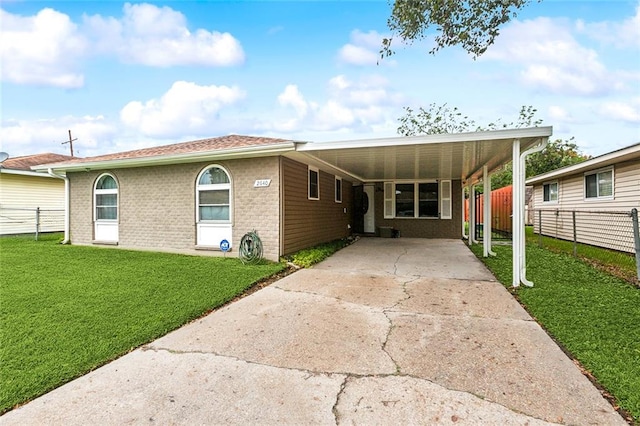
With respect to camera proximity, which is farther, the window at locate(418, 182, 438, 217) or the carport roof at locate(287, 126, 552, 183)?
the window at locate(418, 182, 438, 217)

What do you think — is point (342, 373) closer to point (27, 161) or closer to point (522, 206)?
point (522, 206)

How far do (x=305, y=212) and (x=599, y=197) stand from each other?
8.76 m

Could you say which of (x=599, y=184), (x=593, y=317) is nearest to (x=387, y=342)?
(x=593, y=317)

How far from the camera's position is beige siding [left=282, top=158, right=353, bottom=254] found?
24.9ft

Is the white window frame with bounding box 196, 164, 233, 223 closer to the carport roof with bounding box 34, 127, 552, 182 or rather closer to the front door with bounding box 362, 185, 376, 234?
the carport roof with bounding box 34, 127, 552, 182

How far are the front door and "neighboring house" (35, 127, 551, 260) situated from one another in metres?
2.25

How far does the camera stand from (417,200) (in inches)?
512

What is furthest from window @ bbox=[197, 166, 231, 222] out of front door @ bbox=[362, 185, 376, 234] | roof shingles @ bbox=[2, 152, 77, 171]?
roof shingles @ bbox=[2, 152, 77, 171]

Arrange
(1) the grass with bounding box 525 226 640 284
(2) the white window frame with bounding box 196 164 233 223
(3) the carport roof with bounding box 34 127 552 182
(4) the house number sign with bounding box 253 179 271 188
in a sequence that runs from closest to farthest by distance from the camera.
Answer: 1. (3) the carport roof with bounding box 34 127 552 182
2. (1) the grass with bounding box 525 226 640 284
3. (4) the house number sign with bounding box 253 179 271 188
4. (2) the white window frame with bounding box 196 164 233 223

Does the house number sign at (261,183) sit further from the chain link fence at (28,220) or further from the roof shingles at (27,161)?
the chain link fence at (28,220)

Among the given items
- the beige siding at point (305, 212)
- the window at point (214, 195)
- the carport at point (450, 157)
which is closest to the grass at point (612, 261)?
the carport at point (450, 157)

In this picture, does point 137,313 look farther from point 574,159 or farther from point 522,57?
point 574,159

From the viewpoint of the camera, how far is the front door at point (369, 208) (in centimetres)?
1359

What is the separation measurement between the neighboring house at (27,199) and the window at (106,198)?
17.2 ft
